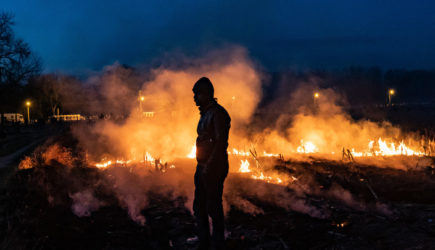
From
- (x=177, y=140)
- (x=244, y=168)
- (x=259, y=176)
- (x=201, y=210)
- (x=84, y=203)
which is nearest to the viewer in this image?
(x=201, y=210)

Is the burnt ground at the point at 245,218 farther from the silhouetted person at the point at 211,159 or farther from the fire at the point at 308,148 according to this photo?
the fire at the point at 308,148

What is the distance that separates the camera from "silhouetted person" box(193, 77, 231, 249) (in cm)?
367

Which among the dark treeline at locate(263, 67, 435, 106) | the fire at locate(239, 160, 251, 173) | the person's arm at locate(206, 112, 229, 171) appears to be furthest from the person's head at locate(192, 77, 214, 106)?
the dark treeline at locate(263, 67, 435, 106)

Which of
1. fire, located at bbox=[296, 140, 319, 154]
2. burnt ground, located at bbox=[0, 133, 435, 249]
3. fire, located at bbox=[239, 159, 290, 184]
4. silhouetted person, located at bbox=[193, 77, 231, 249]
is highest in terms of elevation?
silhouetted person, located at bbox=[193, 77, 231, 249]

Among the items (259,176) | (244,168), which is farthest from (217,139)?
(244,168)

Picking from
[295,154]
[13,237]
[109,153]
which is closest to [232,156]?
[295,154]

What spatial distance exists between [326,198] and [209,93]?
466 centimetres

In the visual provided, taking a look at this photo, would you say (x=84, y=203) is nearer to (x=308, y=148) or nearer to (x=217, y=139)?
(x=217, y=139)

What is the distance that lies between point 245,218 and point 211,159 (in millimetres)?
2599

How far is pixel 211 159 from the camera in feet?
12.0

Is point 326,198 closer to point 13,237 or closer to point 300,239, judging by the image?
point 300,239

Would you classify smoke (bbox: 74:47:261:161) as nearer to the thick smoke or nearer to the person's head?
the thick smoke

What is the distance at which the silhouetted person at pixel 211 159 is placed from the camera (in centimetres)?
367

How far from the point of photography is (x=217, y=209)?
3738mm
